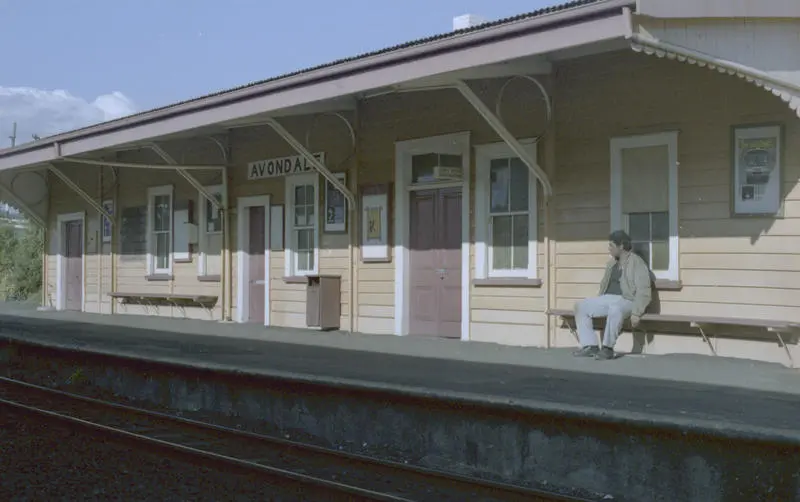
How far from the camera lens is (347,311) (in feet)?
45.9

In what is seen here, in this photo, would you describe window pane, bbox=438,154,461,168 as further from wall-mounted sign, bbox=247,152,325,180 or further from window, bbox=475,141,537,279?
wall-mounted sign, bbox=247,152,325,180

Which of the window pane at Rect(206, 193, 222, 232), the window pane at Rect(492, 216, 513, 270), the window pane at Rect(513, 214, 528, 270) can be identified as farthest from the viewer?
the window pane at Rect(206, 193, 222, 232)

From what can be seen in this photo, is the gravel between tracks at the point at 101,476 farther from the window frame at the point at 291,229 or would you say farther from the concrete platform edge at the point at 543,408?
the window frame at the point at 291,229

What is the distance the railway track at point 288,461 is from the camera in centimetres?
592

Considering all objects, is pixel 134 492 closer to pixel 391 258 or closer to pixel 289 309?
pixel 391 258

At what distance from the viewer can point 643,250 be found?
10.3 meters

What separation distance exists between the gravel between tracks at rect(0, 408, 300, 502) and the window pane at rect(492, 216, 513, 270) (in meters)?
5.81

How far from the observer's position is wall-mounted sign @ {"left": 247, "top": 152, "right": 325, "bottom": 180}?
1454cm

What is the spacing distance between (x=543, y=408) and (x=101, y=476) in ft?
10.6

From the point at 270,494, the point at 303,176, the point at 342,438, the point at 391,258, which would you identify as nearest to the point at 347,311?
the point at 391,258

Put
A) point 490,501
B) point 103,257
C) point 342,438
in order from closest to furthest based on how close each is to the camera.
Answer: point 490,501
point 342,438
point 103,257

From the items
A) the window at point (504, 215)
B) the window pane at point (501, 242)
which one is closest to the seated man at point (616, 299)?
the window at point (504, 215)

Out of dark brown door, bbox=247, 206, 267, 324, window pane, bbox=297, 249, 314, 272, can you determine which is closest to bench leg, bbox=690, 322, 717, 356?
window pane, bbox=297, 249, 314, 272

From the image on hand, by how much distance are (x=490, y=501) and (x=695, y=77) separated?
5.94m
